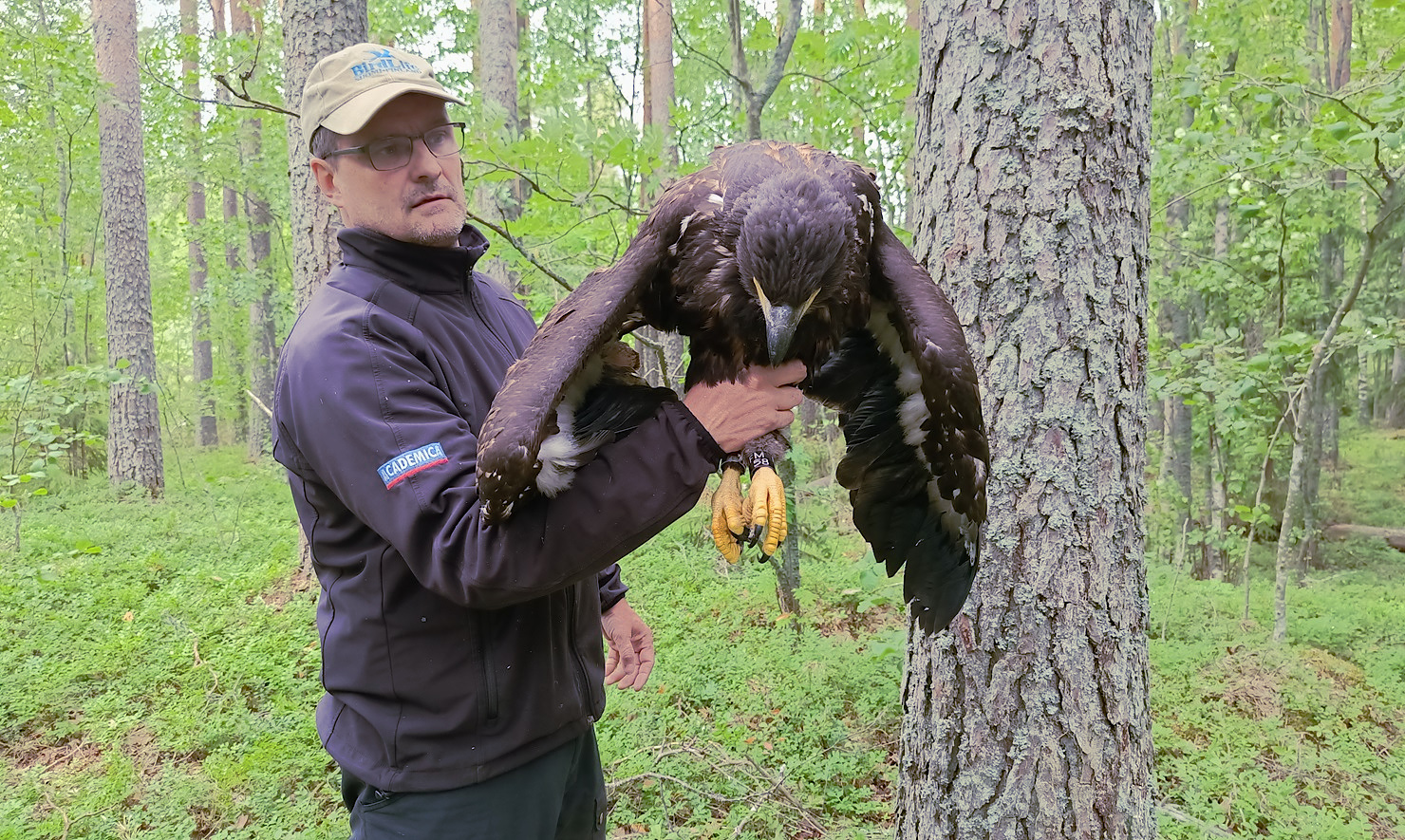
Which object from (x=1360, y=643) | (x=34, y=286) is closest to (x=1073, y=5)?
(x=1360, y=643)

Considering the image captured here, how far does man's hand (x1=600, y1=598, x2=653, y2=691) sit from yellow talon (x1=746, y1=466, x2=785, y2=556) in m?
0.99

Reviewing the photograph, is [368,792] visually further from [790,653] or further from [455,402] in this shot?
[790,653]

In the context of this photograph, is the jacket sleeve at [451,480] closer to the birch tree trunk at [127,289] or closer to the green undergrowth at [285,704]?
the green undergrowth at [285,704]

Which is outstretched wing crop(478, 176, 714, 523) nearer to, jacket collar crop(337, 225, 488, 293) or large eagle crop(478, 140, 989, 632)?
large eagle crop(478, 140, 989, 632)

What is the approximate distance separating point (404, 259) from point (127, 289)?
44.1ft

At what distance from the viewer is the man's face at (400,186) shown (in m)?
2.25

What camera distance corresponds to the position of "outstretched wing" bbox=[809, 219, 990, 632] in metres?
1.93

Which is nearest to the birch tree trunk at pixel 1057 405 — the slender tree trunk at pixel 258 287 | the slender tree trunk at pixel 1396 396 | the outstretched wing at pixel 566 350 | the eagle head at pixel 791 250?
the eagle head at pixel 791 250

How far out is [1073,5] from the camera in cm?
261

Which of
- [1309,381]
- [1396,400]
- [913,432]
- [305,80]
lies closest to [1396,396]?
[1396,400]

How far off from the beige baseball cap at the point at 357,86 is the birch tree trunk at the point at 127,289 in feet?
41.7

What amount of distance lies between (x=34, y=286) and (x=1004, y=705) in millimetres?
14135

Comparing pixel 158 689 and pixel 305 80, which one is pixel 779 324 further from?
pixel 158 689

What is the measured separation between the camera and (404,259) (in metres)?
2.22
